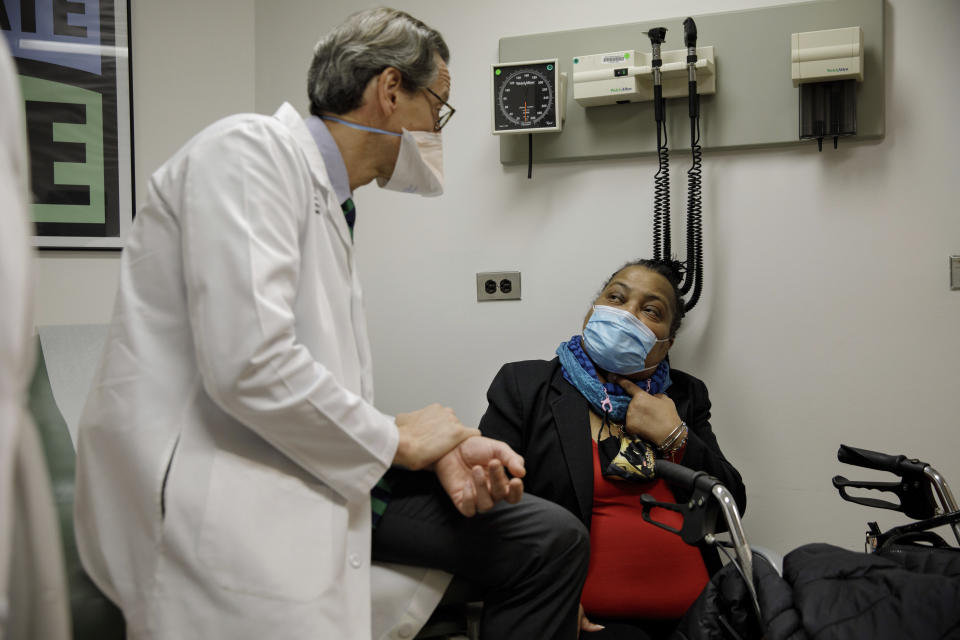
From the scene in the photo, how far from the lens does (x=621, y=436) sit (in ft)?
6.25

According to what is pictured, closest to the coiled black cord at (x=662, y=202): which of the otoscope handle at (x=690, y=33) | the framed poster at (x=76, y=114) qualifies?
the otoscope handle at (x=690, y=33)

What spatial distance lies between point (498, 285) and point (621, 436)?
2.21 feet

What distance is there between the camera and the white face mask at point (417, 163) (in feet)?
4.79

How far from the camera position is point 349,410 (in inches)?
43.7

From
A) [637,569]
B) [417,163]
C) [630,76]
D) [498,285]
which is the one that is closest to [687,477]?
[637,569]

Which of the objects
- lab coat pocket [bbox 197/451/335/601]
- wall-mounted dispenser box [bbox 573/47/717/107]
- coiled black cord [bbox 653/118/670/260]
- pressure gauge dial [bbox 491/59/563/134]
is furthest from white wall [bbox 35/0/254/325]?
lab coat pocket [bbox 197/451/335/601]

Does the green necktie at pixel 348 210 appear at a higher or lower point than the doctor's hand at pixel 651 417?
higher

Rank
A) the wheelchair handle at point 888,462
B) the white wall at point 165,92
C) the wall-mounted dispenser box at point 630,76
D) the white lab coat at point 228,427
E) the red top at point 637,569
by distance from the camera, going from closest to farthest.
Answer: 1. the white lab coat at point 228,427
2. the wheelchair handle at point 888,462
3. the red top at point 637,569
4. the wall-mounted dispenser box at point 630,76
5. the white wall at point 165,92

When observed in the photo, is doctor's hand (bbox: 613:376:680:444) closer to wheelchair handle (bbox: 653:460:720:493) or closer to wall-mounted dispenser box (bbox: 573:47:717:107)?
wheelchair handle (bbox: 653:460:720:493)

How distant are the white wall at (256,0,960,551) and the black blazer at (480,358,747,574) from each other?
25cm

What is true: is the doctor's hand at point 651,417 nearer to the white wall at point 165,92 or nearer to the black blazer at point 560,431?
the black blazer at point 560,431

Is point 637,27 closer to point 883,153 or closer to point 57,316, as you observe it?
point 883,153

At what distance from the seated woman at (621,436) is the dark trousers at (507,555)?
1.25 feet

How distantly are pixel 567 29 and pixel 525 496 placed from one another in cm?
152
